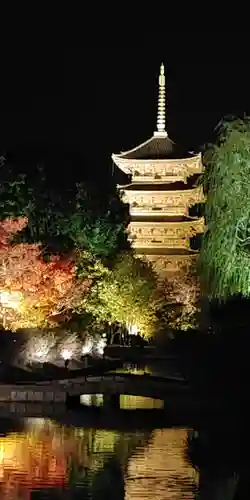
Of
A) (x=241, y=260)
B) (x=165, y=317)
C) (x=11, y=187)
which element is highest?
(x=11, y=187)

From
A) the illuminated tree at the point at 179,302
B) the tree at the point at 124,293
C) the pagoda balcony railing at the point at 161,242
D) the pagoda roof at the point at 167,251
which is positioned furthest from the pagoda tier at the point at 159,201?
the tree at the point at 124,293

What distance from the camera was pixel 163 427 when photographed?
1457 centimetres

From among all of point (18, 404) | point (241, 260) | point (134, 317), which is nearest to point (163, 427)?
point (18, 404)

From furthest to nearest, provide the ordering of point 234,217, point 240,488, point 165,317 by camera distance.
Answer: point 165,317
point 234,217
point 240,488

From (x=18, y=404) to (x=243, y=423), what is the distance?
4.26 meters

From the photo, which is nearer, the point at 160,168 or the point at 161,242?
the point at 161,242

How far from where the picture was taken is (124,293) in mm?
34625

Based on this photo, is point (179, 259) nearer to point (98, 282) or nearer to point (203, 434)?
point (98, 282)

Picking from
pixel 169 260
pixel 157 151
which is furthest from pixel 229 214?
pixel 157 151

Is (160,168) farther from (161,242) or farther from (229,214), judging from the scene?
(229,214)

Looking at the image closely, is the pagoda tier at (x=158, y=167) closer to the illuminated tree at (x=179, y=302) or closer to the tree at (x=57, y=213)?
the illuminated tree at (x=179, y=302)

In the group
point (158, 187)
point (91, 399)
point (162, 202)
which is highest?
point (158, 187)

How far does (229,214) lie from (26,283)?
6.11 m

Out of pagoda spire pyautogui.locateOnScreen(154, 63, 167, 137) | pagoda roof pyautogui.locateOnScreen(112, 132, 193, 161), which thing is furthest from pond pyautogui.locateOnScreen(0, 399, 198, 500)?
pagoda spire pyautogui.locateOnScreen(154, 63, 167, 137)
